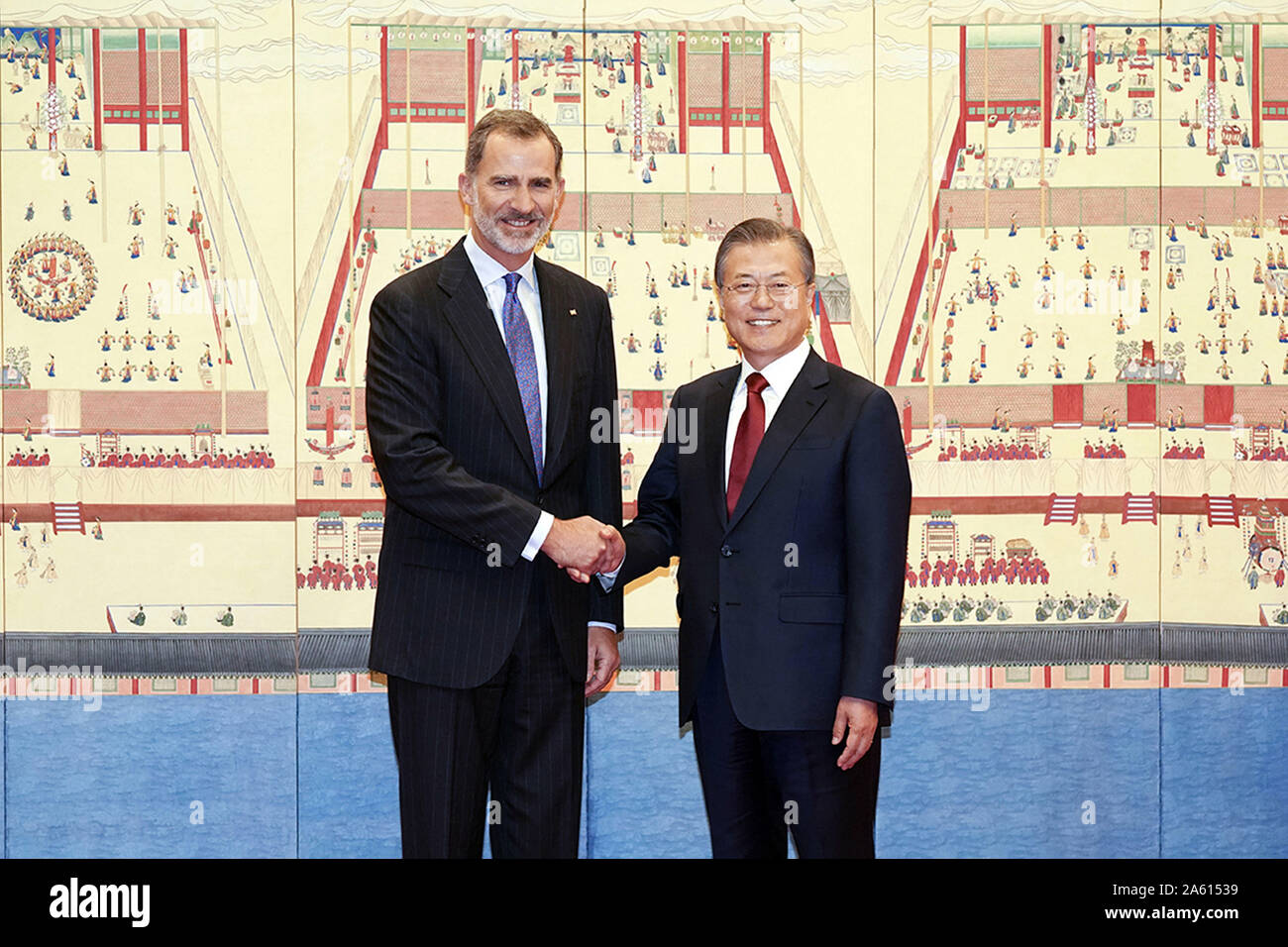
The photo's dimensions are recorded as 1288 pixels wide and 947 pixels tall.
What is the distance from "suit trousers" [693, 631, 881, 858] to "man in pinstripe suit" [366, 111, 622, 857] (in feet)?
1.12

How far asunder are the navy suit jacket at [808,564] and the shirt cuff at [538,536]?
0.38 m

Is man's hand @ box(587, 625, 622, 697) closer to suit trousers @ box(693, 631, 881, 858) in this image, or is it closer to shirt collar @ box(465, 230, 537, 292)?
suit trousers @ box(693, 631, 881, 858)

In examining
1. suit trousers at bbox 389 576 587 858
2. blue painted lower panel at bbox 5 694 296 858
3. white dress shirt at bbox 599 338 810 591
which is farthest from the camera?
blue painted lower panel at bbox 5 694 296 858

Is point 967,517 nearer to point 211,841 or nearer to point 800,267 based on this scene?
point 800,267

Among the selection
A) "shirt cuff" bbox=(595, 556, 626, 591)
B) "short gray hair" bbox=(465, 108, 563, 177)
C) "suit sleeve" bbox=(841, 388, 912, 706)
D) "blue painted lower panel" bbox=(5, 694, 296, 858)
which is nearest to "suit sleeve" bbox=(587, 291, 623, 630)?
"shirt cuff" bbox=(595, 556, 626, 591)

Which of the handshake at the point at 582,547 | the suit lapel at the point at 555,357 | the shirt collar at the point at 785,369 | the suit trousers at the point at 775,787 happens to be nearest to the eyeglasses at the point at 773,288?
the shirt collar at the point at 785,369

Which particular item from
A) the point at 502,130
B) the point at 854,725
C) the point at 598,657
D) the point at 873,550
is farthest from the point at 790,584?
the point at 502,130

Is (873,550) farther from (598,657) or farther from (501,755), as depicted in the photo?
(501,755)

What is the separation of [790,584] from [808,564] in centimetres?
7

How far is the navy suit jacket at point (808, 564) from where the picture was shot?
8.28 feet

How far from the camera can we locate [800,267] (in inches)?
106

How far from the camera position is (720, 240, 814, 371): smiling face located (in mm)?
2664
